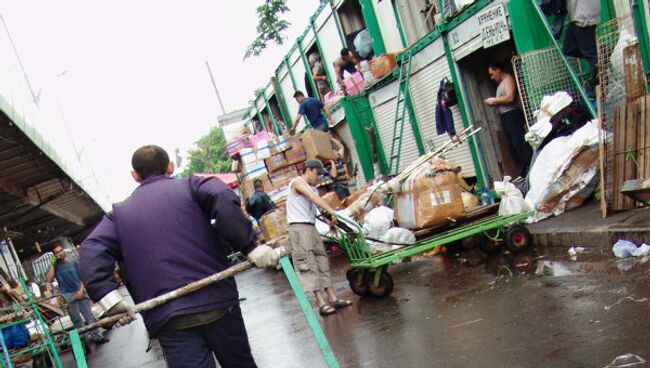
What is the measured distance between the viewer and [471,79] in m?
11.3

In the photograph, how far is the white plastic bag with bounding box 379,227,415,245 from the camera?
750cm

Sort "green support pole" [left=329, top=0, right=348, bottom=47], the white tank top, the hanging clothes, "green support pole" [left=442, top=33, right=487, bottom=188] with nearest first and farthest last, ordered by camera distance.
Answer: the white tank top → "green support pole" [left=442, top=33, right=487, bottom=188] → the hanging clothes → "green support pole" [left=329, top=0, right=348, bottom=47]

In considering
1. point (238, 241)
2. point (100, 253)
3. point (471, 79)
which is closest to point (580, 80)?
point (471, 79)

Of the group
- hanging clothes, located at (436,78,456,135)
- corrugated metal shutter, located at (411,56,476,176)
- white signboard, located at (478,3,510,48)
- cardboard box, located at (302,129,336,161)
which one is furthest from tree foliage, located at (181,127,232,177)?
white signboard, located at (478,3,510,48)

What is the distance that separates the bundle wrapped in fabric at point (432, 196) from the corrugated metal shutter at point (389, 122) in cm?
599

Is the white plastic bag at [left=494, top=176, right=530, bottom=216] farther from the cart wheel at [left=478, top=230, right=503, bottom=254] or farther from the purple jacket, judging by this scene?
the purple jacket

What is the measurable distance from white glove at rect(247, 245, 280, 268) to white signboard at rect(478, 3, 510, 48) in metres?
7.05

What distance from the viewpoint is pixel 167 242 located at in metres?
A: 3.56

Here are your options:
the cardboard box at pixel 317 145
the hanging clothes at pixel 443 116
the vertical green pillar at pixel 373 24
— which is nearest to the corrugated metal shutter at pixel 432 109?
the hanging clothes at pixel 443 116

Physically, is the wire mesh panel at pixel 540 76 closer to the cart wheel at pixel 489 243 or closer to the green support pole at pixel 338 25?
the cart wheel at pixel 489 243

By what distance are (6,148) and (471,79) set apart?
774cm

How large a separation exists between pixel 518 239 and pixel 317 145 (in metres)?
7.03

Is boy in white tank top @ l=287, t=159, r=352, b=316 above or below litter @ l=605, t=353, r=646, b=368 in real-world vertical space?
above

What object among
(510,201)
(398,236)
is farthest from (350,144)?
(398,236)
